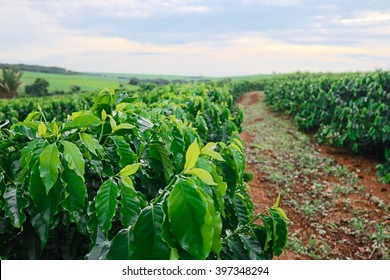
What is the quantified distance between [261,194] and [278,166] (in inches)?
83.5

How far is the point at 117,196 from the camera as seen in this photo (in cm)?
156

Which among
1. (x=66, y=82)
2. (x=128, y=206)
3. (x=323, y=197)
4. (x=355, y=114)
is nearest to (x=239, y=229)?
(x=128, y=206)

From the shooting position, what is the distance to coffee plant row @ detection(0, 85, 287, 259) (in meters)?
1.34

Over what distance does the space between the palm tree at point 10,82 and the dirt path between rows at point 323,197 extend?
139 feet

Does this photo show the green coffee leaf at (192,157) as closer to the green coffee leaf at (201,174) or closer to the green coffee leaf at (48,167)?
the green coffee leaf at (201,174)

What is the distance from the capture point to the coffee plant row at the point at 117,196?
4.41ft

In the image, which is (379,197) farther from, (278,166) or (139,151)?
(139,151)

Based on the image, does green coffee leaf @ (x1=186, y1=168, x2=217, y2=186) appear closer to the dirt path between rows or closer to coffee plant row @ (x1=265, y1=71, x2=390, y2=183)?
the dirt path between rows

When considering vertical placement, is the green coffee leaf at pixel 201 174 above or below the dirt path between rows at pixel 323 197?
above

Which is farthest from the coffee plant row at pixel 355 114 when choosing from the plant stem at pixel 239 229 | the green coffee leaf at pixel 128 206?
the green coffee leaf at pixel 128 206

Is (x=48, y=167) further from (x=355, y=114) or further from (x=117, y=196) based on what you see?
(x=355, y=114)

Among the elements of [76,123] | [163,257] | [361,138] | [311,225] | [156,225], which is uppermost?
[76,123]
